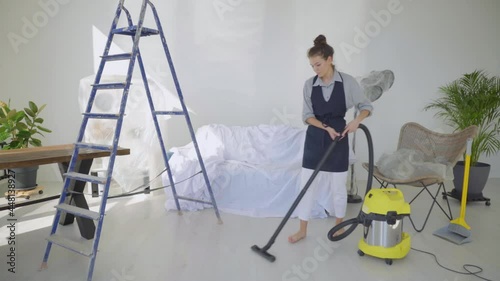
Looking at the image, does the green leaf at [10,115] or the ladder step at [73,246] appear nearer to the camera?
the ladder step at [73,246]

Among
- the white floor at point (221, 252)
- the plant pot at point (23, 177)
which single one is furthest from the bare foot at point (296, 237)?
the plant pot at point (23, 177)

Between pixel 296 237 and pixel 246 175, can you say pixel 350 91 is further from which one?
pixel 246 175

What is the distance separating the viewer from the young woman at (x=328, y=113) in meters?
2.10

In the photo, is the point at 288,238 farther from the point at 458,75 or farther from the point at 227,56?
the point at 458,75

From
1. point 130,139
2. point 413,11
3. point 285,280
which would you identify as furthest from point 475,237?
point 130,139

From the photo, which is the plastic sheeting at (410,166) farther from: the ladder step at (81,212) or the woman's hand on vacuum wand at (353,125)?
the ladder step at (81,212)

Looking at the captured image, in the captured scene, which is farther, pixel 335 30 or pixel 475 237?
pixel 335 30

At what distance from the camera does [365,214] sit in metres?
2.03

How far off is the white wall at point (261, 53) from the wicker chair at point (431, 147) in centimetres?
108

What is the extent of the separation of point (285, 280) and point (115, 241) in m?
1.26

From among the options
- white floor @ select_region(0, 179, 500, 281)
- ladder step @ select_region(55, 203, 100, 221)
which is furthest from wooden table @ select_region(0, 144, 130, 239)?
ladder step @ select_region(55, 203, 100, 221)

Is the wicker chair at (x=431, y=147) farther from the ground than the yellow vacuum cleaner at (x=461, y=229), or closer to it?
farther from the ground

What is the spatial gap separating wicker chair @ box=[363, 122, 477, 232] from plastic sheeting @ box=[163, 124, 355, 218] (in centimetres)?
54

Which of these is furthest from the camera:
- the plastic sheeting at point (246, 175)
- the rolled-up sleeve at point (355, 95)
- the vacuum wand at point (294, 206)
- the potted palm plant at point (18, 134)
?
the potted palm plant at point (18, 134)
